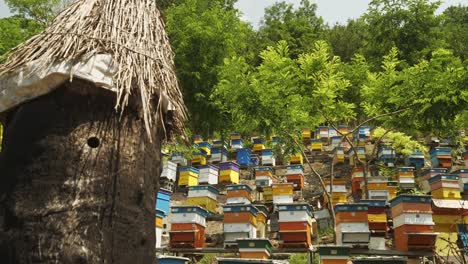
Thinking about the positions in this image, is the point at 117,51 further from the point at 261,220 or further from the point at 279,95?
the point at 279,95

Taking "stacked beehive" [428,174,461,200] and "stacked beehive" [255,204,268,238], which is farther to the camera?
"stacked beehive" [428,174,461,200]

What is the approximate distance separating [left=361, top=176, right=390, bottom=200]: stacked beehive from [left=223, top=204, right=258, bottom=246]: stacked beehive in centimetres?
396

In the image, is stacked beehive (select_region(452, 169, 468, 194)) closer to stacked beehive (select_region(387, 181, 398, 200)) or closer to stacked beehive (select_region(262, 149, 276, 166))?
stacked beehive (select_region(387, 181, 398, 200))

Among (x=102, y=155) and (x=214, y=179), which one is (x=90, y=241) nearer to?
(x=102, y=155)

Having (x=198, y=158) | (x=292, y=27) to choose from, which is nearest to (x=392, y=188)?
(x=198, y=158)

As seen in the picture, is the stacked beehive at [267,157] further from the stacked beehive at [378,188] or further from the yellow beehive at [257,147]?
the stacked beehive at [378,188]

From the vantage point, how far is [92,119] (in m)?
1.58

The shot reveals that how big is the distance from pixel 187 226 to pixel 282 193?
11.2 ft

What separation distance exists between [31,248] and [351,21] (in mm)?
41475

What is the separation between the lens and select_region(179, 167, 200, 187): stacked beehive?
13629mm

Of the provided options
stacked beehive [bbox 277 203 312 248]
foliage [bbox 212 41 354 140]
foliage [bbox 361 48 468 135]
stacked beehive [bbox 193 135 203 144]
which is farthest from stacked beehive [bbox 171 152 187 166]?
stacked beehive [bbox 277 203 312 248]

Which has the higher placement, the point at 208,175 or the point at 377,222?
the point at 208,175

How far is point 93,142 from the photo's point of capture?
1558mm

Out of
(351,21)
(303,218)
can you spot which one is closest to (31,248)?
(303,218)
